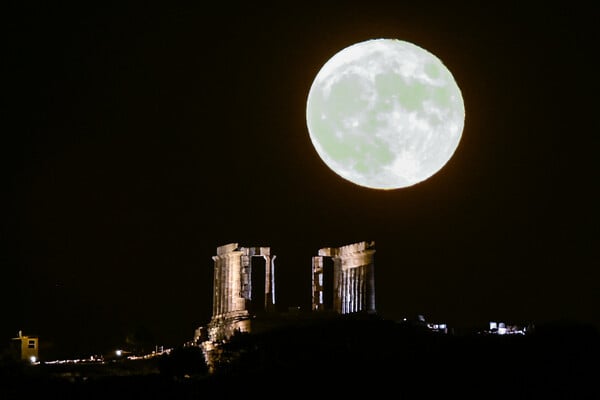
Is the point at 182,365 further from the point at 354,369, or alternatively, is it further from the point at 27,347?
the point at 27,347

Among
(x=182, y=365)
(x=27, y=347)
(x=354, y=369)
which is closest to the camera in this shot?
(x=354, y=369)

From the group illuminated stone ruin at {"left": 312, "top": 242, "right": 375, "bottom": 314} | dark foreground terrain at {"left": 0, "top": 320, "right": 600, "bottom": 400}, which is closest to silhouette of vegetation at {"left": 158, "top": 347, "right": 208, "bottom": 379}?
dark foreground terrain at {"left": 0, "top": 320, "right": 600, "bottom": 400}

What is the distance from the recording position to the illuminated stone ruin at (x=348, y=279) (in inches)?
3514

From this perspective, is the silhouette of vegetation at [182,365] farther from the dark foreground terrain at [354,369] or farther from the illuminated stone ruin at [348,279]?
the illuminated stone ruin at [348,279]

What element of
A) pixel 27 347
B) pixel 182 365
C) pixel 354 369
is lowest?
pixel 354 369

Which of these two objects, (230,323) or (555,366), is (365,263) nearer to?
(230,323)

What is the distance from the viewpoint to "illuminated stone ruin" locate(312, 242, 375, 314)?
89.2 meters

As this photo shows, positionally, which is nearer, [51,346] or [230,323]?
[230,323]

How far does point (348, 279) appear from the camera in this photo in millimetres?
90625

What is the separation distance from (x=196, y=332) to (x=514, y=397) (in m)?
29.3

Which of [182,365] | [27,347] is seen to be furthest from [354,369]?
[27,347]

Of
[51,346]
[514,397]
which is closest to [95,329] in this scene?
[51,346]

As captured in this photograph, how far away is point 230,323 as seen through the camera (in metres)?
86.9

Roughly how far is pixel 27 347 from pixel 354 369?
2736 cm
